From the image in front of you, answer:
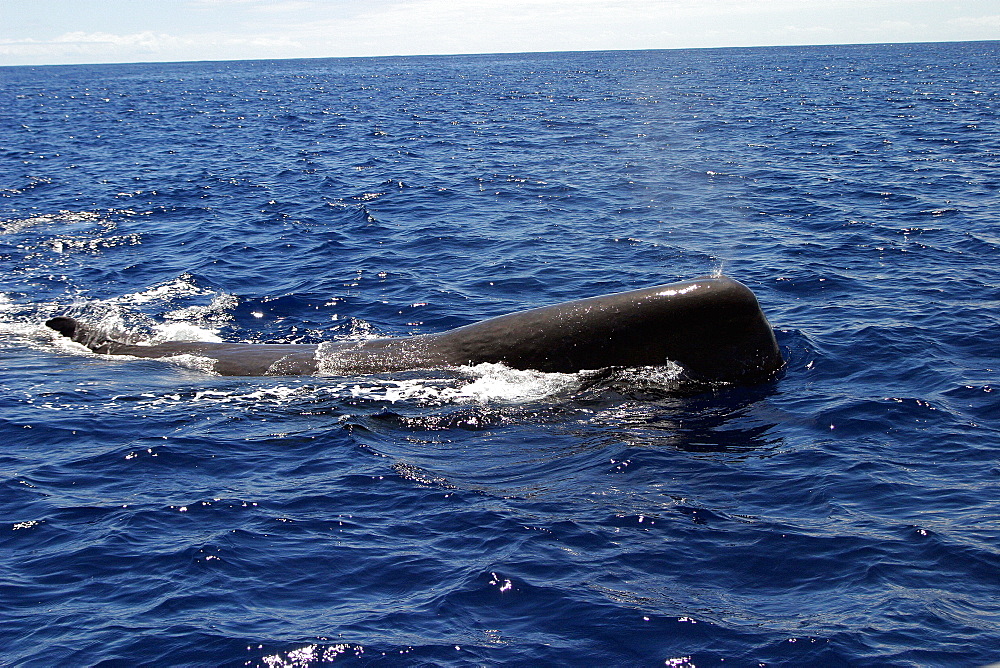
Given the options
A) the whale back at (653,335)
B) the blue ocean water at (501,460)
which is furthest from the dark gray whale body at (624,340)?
the blue ocean water at (501,460)

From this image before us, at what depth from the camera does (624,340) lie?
34.8 ft

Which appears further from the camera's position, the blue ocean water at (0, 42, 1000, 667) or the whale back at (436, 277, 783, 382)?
the whale back at (436, 277, 783, 382)

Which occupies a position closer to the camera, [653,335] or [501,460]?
[501,460]

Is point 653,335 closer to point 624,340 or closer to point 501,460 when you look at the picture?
point 624,340

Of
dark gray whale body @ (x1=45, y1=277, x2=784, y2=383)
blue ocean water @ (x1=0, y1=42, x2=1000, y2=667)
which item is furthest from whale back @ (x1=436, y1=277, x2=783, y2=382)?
blue ocean water @ (x1=0, y1=42, x2=1000, y2=667)

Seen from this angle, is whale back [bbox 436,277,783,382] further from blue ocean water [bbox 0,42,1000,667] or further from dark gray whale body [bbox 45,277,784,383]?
blue ocean water [bbox 0,42,1000,667]

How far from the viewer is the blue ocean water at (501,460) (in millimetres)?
6547

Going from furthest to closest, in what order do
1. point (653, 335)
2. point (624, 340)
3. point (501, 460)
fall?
1. point (624, 340)
2. point (653, 335)
3. point (501, 460)

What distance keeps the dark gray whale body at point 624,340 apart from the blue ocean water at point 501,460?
0.99ft

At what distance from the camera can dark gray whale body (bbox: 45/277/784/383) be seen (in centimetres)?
1051

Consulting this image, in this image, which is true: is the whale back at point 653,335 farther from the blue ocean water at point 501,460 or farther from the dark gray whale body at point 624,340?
the blue ocean water at point 501,460

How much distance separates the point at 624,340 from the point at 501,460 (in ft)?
7.60

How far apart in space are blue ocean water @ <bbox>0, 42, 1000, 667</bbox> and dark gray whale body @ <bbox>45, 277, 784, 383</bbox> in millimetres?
301

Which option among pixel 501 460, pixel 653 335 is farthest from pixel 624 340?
pixel 501 460
